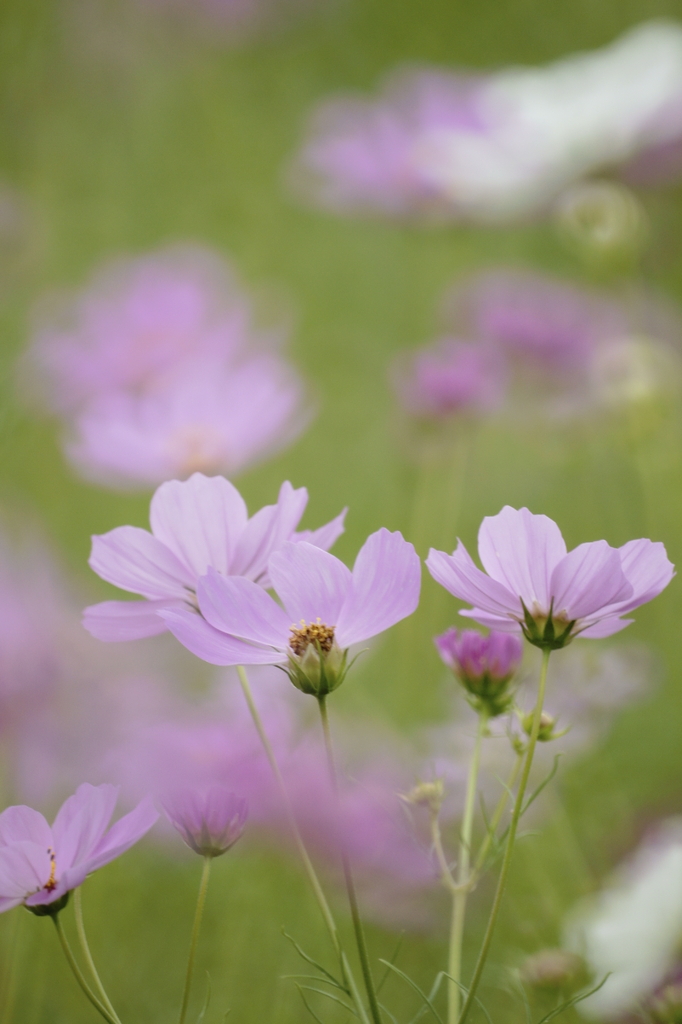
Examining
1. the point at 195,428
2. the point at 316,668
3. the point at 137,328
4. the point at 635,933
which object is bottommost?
the point at 635,933

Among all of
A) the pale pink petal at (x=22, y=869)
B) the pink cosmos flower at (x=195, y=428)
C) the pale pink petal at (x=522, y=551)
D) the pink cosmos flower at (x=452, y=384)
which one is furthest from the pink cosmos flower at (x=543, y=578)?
the pink cosmos flower at (x=452, y=384)

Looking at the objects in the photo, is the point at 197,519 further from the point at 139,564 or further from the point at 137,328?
the point at 137,328

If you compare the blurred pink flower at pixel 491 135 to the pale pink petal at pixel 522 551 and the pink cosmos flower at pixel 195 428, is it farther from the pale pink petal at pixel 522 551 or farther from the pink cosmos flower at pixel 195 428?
the pale pink petal at pixel 522 551

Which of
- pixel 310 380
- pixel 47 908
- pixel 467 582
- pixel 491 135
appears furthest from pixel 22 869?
pixel 310 380

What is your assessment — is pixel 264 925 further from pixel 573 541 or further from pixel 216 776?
pixel 573 541

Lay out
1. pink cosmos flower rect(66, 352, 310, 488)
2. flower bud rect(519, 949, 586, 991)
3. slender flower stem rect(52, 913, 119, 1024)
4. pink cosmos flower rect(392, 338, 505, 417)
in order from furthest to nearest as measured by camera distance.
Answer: pink cosmos flower rect(392, 338, 505, 417) < pink cosmos flower rect(66, 352, 310, 488) < flower bud rect(519, 949, 586, 991) < slender flower stem rect(52, 913, 119, 1024)

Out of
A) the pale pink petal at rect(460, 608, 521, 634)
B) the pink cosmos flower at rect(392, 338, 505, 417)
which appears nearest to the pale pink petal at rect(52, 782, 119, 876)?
the pale pink petal at rect(460, 608, 521, 634)

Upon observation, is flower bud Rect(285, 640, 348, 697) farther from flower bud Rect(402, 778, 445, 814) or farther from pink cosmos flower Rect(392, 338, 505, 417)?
pink cosmos flower Rect(392, 338, 505, 417)
